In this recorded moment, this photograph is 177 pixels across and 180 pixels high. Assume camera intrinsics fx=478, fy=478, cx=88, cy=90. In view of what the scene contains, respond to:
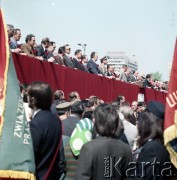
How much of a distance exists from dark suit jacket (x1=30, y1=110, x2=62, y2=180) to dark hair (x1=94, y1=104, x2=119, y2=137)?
0.54m

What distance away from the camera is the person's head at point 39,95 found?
4297 mm

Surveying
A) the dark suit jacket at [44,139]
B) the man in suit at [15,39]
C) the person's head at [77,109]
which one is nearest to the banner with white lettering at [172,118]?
the dark suit jacket at [44,139]

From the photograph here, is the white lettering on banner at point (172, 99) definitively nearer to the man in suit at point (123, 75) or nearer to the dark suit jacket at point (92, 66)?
the dark suit jacket at point (92, 66)

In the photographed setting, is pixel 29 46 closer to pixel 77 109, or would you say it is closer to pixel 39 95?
pixel 77 109

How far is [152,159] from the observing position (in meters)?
3.80

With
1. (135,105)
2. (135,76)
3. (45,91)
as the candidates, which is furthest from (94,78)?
(45,91)

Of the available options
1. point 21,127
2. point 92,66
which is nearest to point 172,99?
point 21,127

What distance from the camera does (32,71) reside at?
10914mm

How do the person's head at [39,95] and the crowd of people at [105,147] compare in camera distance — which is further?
the person's head at [39,95]

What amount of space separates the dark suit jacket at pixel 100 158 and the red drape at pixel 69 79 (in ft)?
21.5

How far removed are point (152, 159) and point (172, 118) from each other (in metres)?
0.41

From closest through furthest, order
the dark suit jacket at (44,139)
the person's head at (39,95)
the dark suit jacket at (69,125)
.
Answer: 1. the dark suit jacket at (44,139)
2. the person's head at (39,95)
3. the dark suit jacket at (69,125)

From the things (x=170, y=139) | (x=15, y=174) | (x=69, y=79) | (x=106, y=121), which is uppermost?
(x=69, y=79)

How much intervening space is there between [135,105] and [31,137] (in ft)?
28.7
